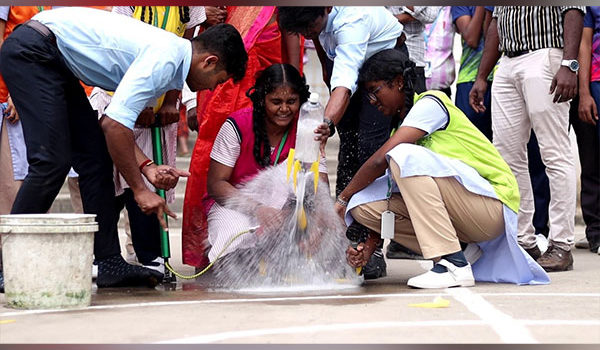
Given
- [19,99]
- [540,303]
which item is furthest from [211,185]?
[540,303]

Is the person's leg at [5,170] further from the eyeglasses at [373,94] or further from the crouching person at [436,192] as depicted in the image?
the eyeglasses at [373,94]

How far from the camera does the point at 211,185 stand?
5.75m

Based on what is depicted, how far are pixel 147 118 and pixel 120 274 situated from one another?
3.04ft

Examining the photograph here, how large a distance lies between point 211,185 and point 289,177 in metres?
0.57

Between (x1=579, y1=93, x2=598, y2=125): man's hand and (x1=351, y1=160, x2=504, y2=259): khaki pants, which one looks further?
(x1=579, y1=93, x2=598, y2=125): man's hand

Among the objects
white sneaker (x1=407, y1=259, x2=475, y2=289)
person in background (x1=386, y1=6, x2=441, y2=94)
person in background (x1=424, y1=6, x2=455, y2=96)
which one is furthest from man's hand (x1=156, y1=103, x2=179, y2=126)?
person in background (x1=424, y1=6, x2=455, y2=96)

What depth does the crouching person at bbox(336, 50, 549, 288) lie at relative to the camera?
197 inches

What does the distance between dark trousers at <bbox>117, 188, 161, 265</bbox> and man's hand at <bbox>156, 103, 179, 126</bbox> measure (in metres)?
0.50

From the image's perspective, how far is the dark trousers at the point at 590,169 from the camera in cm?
693

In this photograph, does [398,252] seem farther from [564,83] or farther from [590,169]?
[564,83]

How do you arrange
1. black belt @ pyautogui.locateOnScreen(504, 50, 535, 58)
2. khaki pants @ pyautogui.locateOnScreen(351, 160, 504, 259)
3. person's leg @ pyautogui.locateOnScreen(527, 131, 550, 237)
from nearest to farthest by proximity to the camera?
khaki pants @ pyautogui.locateOnScreen(351, 160, 504, 259) → black belt @ pyautogui.locateOnScreen(504, 50, 535, 58) → person's leg @ pyautogui.locateOnScreen(527, 131, 550, 237)

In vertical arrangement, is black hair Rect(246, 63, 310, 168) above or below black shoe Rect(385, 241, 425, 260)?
above

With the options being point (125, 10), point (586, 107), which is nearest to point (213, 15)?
point (125, 10)

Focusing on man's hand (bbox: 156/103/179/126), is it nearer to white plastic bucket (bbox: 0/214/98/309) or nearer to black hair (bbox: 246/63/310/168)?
black hair (bbox: 246/63/310/168)
